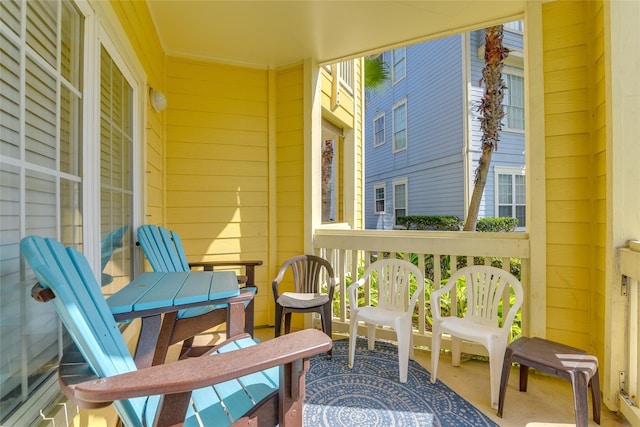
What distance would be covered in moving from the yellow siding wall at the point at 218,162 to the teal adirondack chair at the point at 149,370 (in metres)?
1.97

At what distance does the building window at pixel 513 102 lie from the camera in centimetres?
687

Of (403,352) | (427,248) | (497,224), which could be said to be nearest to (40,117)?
(403,352)

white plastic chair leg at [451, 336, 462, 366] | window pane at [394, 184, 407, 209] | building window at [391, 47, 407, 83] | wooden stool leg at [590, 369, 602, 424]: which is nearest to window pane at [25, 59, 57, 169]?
white plastic chair leg at [451, 336, 462, 366]

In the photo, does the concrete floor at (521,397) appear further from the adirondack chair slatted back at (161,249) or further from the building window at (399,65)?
the building window at (399,65)

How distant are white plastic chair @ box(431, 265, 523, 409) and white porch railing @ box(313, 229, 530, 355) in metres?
0.15

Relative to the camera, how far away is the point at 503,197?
7.04 meters

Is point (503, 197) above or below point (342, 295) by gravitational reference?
Answer: above

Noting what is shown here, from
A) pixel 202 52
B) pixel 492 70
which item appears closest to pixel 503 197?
pixel 492 70

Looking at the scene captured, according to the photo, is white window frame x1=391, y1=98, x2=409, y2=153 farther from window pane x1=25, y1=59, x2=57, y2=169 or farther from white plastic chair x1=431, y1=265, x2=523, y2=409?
window pane x1=25, y1=59, x2=57, y2=169

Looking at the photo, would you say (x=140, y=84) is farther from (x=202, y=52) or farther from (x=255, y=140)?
(x=255, y=140)

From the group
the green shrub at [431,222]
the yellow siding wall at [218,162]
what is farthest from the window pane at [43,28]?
the green shrub at [431,222]

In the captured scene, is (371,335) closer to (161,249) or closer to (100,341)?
(161,249)

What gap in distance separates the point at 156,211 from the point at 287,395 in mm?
2256

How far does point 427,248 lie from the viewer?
255 centimetres
